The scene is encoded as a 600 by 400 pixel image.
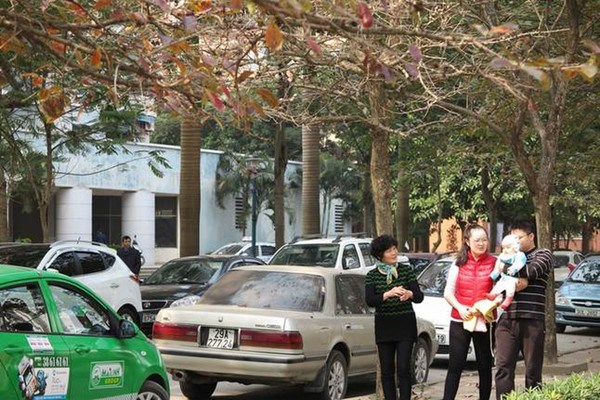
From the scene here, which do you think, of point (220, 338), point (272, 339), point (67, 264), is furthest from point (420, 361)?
point (67, 264)

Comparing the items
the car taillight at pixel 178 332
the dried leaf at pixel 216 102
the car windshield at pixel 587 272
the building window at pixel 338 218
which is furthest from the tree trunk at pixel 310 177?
the building window at pixel 338 218

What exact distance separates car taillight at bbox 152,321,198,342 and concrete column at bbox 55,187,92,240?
28975mm

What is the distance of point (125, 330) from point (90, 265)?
8.13 meters

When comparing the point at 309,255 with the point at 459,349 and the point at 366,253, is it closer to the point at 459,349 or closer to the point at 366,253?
the point at 366,253

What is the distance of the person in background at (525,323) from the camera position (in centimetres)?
884

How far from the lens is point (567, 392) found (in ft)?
23.0

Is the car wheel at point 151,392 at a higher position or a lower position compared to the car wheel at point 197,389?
higher

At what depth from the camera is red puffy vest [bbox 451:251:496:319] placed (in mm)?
8828

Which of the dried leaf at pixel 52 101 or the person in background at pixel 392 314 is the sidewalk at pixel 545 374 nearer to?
the person in background at pixel 392 314

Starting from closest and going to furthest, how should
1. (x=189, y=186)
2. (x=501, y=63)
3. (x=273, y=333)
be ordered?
(x=501, y=63) < (x=273, y=333) < (x=189, y=186)

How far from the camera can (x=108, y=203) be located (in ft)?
141

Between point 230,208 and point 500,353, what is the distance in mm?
39099

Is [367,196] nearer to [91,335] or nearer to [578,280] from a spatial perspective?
[578,280]

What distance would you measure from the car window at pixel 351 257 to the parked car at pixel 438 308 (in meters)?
2.57
